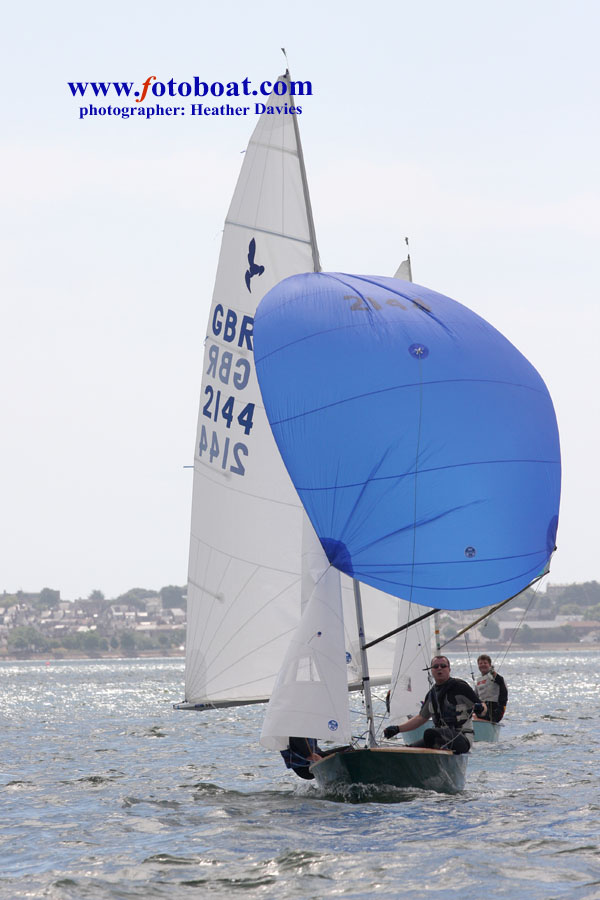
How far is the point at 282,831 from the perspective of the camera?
41.3ft

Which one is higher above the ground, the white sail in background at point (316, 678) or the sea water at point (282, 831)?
the white sail in background at point (316, 678)

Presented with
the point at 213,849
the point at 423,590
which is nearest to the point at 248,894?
the point at 213,849

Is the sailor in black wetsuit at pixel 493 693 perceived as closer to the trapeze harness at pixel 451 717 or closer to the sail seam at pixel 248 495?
the sail seam at pixel 248 495

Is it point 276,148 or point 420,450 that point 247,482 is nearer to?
point 420,450

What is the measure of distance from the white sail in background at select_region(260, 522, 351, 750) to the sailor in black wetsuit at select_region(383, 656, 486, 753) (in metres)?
0.88

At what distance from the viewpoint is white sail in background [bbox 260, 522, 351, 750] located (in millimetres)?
13672

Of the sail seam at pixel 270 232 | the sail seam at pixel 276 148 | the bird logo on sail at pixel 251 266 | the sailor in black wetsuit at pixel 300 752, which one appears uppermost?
the sail seam at pixel 276 148

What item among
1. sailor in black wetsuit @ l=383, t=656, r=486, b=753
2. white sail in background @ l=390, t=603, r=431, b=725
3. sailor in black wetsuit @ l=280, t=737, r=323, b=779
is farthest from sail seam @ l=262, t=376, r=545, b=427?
white sail in background @ l=390, t=603, r=431, b=725

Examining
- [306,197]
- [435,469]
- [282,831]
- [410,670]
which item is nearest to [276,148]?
[306,197]

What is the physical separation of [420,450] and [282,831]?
14.6 ft

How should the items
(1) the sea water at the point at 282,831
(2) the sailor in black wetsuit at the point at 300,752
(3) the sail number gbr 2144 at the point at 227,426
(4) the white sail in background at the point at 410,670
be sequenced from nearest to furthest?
(1) the sea water at the point at 282,831 < (2) the sailor in black wetsuit at the point at 300,752 < (3) the sail number gbr 2144 at the point at 227,426 < (4) the white sail in background at the point at 410,670

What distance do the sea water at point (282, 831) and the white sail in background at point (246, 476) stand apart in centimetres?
187

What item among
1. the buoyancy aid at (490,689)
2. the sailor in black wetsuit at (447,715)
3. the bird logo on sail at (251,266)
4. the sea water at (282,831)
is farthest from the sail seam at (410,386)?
the buoyancy aid at (490,689)

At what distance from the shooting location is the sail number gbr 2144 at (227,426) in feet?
58.8
